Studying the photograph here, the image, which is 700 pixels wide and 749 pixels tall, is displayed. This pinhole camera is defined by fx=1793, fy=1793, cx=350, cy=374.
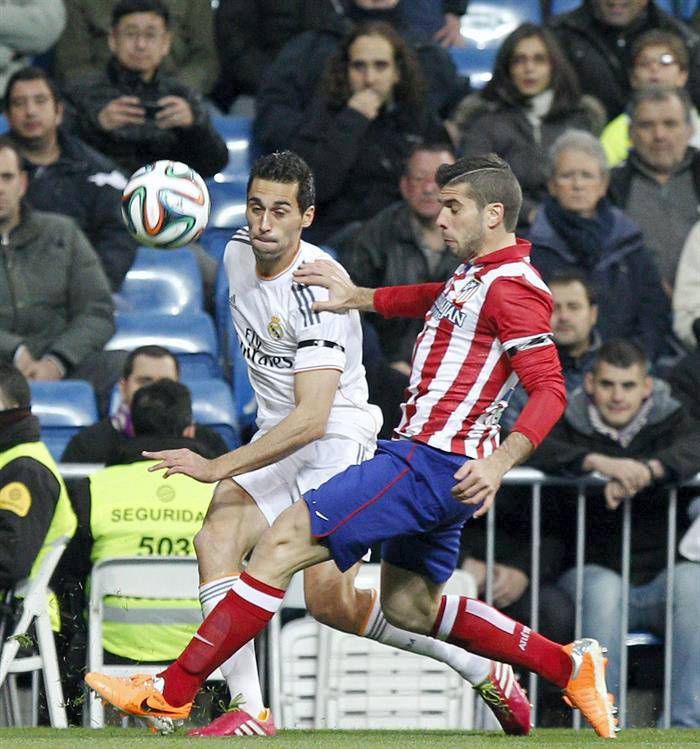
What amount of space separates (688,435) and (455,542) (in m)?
2.27

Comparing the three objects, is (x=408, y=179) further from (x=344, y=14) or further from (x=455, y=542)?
(x=455, y=542)

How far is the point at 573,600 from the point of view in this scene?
26.1 ft

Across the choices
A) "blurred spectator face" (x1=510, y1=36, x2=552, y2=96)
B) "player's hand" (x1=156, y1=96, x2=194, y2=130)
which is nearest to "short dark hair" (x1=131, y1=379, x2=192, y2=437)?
"player's hand" (x1=156, y1=96, x2=194, y2=130)

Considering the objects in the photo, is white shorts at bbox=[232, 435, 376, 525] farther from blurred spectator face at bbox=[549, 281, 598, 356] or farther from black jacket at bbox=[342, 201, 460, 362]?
black jacket at bbox=[342, 201, 460, 362]

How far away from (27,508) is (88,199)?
3.22 m

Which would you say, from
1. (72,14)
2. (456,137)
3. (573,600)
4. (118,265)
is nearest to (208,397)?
(118,265)

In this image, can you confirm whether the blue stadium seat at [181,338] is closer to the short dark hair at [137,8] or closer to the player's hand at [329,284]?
the short dark hair at [137,8]

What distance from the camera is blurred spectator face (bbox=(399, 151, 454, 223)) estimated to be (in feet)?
31.5

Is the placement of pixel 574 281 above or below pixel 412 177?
below

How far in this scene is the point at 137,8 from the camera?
10.2m

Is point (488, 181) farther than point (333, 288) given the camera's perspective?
No

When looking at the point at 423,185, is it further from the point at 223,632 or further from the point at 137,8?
the point at 223,632

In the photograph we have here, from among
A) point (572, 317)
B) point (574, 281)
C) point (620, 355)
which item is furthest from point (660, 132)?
point (620, 355)

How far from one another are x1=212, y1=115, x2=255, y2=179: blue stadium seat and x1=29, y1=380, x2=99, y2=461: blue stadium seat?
8.62 ft
